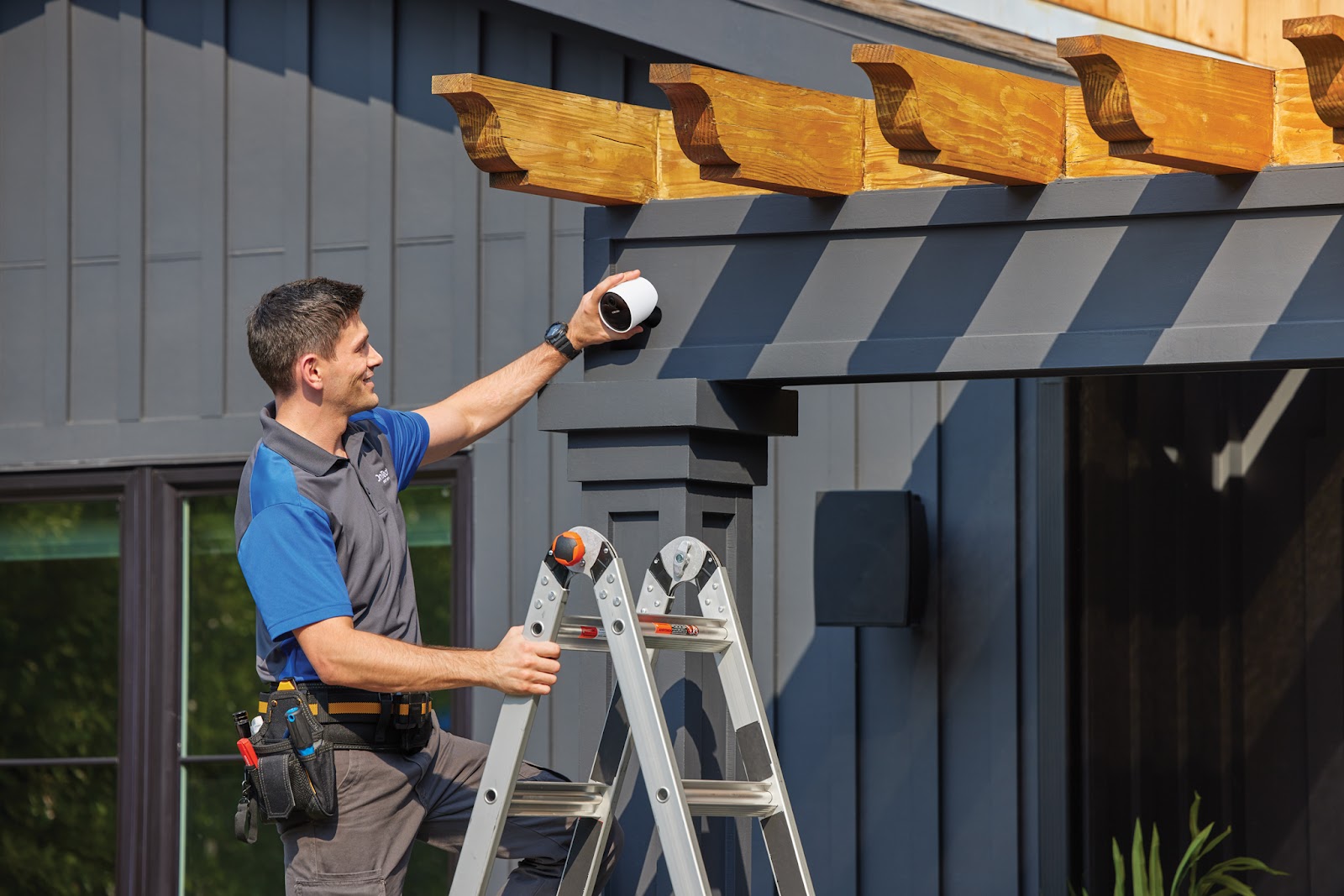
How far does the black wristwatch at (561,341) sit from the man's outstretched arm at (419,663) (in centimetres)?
83

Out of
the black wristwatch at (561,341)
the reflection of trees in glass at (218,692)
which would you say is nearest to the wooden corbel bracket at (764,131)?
the black wristwatch at (561,341)

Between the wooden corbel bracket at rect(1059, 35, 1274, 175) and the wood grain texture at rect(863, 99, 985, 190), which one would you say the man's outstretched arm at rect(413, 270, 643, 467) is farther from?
the wooden corbel bracket at rect(1059, 35, 1274, 175)

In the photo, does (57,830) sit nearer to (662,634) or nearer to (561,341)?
(561,341)

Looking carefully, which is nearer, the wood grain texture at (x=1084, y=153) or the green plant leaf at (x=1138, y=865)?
the wood grain texture at (x=1084, y=153)

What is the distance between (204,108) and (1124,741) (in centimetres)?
355

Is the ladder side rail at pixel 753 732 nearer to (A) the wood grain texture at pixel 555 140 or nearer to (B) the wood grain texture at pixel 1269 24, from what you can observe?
(A) the wood grain texture at pixel 555 140

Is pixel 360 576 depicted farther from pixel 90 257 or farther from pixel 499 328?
pixel 90 257

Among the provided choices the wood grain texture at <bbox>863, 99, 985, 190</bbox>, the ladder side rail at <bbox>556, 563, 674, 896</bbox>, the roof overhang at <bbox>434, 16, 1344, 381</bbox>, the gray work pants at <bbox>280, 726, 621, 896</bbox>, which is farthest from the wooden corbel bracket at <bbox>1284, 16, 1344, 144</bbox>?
the gray work pants at <bbox>280, 726, 621, 896</bbox>

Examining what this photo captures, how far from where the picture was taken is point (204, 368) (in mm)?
6082

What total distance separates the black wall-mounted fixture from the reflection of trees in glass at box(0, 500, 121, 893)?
8.11 feet

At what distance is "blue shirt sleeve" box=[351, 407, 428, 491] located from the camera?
4062 mm

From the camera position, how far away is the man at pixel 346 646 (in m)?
3.44

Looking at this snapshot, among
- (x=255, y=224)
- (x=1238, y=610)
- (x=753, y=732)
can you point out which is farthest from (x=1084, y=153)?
(x=255, y=224)

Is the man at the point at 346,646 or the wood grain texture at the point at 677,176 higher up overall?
the wood grain texture at the point at 677,176
